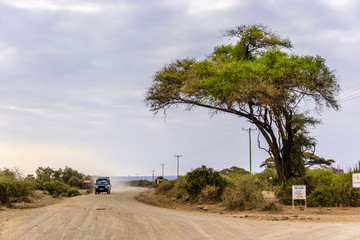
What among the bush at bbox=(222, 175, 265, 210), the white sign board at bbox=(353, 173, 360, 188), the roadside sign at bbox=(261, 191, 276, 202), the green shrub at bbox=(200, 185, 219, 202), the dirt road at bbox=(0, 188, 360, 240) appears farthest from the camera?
the green shrub at bbox=(200, 185, 219, 202)

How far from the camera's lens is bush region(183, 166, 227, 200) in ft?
98.8

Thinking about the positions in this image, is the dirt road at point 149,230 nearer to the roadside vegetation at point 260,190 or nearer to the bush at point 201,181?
the roadside vegetation at point 260,190

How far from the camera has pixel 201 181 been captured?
3017 centimetres

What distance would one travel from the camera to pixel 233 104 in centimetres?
2695

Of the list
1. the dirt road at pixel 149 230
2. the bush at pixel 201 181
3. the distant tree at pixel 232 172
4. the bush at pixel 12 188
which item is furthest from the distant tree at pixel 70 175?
the dirt road at pixel 149 230

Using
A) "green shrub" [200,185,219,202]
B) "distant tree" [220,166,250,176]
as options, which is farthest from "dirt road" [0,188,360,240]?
"distant tree" [220,166,250,176]

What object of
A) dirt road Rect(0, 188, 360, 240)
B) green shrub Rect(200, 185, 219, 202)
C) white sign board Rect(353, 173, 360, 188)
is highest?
white sign board Rect(353, 173, 360, 188)

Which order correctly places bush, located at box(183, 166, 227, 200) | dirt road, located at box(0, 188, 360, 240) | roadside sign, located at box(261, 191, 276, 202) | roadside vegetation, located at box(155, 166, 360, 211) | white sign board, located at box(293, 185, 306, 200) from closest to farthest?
dirt road, located at box(0, 188, 360, 240), roadside sign, located at box(261, 191, 276, 202), white sign board, located at box(293, 185, 306, 200), roadside vegetation, located at box(155, 166, 360, 211), bush, located at box(183, 166, 227, 200)

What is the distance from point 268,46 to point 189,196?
45.4 ft

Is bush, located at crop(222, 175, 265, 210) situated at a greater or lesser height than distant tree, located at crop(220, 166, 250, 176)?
lesser

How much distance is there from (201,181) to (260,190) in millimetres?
6695

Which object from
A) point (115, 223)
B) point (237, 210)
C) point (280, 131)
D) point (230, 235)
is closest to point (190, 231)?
point (230, 235)

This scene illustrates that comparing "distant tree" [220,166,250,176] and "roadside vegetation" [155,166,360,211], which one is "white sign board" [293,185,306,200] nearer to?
"roadside vegetation" [155,166,360,211]

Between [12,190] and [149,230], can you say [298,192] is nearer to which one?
[149,230]
